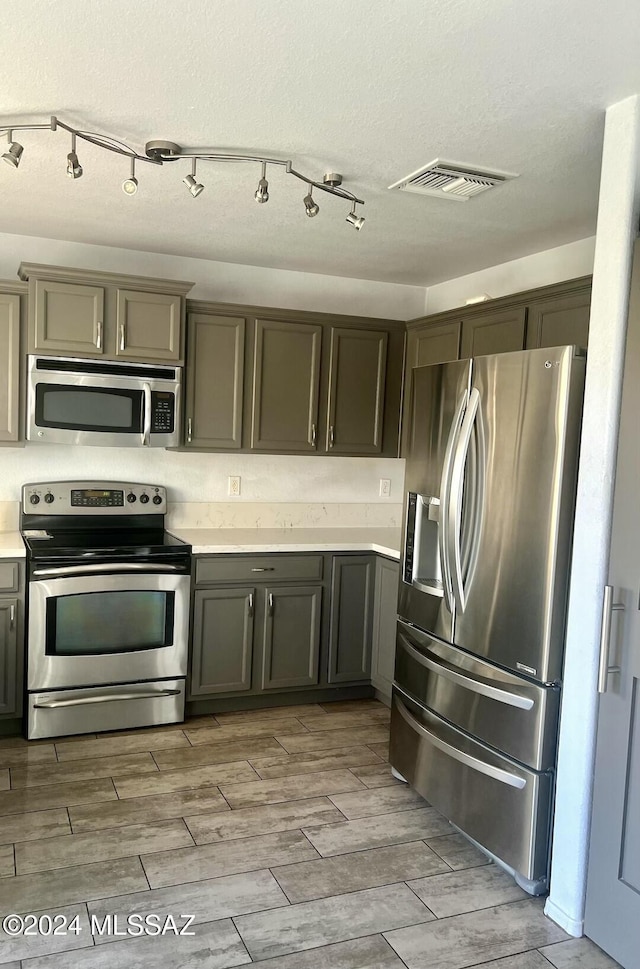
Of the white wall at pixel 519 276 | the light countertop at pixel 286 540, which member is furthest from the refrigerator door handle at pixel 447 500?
the white wall at pixel 519 276

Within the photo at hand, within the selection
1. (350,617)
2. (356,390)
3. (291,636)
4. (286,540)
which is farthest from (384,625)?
(356,390)

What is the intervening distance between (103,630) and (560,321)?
2.54 meters

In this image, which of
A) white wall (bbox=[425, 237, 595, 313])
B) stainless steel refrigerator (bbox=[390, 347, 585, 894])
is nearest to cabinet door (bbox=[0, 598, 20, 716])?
stainless steel refrigerator (bbox=[390, 347, 585, 894])

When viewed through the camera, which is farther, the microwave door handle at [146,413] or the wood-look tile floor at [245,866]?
the microwave door handle at [146,413]

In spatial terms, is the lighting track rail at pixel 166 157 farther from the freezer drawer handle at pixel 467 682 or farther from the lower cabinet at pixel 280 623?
the lower cabinet at pixel 280 623

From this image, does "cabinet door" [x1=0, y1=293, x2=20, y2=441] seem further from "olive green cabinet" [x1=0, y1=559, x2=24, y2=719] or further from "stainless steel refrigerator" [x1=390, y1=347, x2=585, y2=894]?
"stainless steel refrigerator" [x1=390, y1=347, x2=585, y2=894]

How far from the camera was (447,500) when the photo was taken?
9.52 feet

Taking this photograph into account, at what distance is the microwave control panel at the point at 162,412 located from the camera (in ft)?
13.3

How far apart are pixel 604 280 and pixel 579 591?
0.94 metres

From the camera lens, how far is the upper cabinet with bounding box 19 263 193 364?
150 inches

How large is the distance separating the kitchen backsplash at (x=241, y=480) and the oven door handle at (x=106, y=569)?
2.22 ft

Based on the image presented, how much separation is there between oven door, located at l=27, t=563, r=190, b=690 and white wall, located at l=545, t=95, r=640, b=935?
2.08m

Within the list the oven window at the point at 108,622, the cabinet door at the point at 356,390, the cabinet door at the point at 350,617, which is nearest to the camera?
the oven window at the point at 108,622

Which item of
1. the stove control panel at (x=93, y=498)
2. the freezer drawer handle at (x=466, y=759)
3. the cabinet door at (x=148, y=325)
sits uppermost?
the cabinet door at (x=148, y=325)
